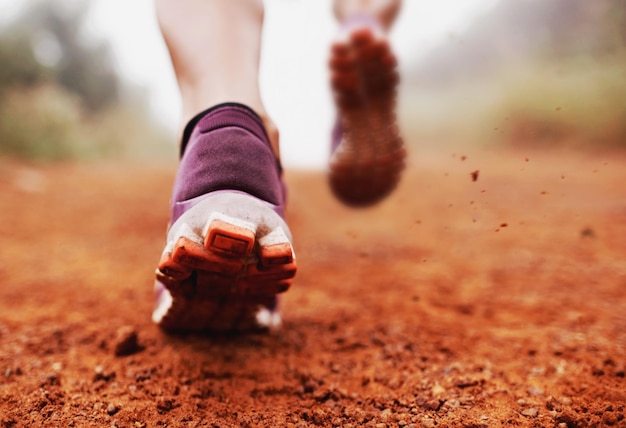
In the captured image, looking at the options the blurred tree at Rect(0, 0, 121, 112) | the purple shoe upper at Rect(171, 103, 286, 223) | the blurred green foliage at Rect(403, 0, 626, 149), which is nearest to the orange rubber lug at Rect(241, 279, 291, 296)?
the purple shoe upper at Rect(171, 103, 286, 223)

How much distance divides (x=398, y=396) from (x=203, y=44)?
72 centimetres

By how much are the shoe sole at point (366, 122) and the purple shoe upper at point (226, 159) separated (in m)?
0.56

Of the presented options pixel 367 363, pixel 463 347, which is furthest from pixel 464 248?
pixel 367 363

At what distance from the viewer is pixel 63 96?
6793mm

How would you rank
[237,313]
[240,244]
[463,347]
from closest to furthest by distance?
[240,244]
[237,313]
[463,347]

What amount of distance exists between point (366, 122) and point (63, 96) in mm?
6528

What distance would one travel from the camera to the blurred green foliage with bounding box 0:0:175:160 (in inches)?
215

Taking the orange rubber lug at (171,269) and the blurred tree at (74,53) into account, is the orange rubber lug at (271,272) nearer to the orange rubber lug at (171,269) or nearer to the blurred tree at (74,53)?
the orange rubber lug at (171,269)

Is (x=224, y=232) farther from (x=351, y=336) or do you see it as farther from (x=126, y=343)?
(x=351, y=336)

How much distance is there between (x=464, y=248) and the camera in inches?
81.4

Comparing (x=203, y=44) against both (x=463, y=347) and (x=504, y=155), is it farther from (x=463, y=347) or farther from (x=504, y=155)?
(x=504, y=155)

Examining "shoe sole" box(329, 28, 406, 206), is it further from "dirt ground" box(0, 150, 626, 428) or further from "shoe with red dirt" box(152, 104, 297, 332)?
"shoe with red dirt" box(152, 104, 297, 332)

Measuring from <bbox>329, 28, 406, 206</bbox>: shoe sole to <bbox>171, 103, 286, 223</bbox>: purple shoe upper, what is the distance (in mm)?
558

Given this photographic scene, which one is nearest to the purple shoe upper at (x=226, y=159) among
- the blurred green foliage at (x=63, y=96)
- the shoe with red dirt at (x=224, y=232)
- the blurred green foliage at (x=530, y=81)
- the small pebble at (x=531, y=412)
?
the shoe with red dirt at (x=224, y=232)
